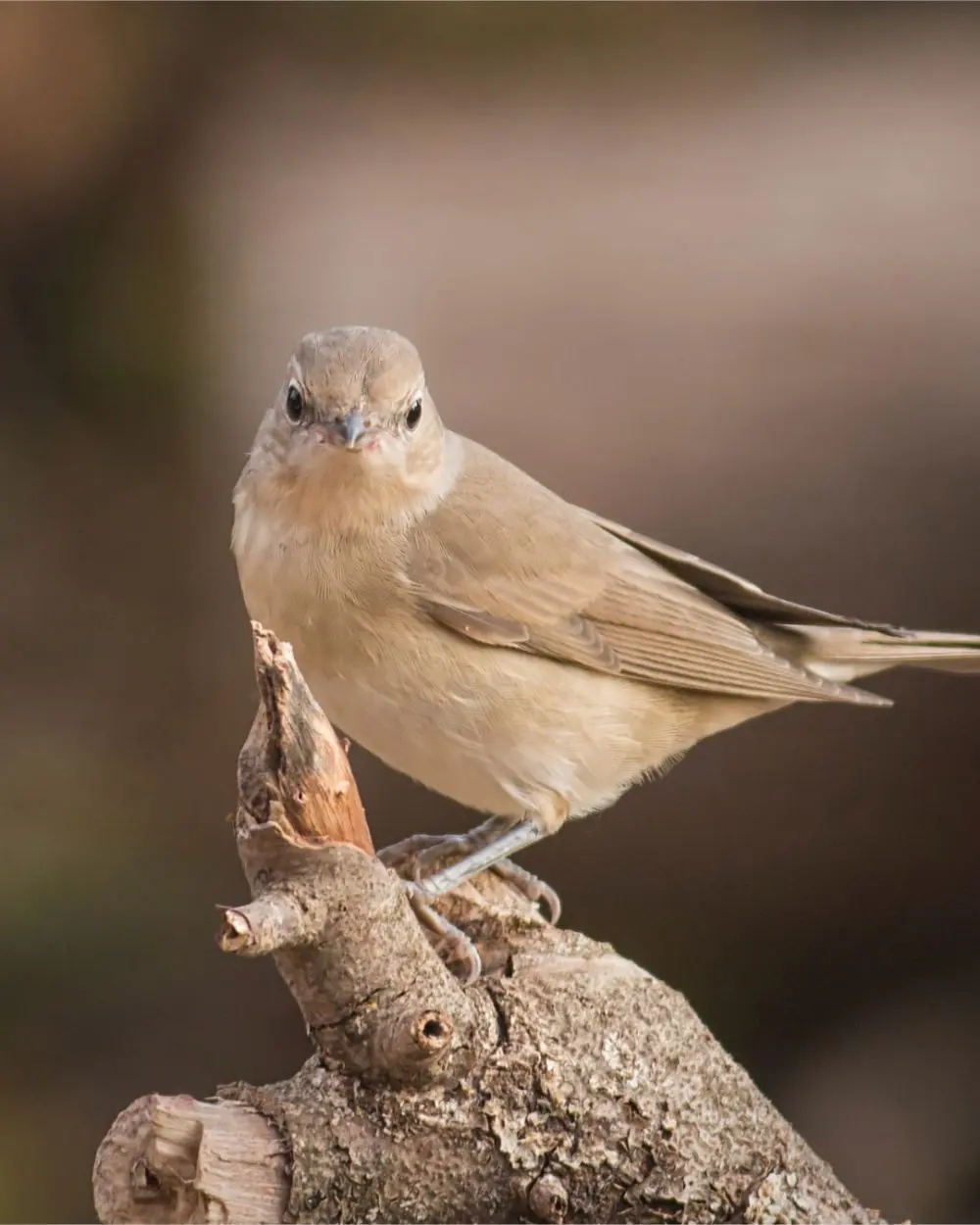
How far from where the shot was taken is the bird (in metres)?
2.86

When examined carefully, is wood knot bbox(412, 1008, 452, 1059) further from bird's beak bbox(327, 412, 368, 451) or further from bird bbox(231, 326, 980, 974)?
bird's beak bbox(327, 412, 368, 451)

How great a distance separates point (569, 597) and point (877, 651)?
710 mm

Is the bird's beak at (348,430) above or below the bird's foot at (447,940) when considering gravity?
above

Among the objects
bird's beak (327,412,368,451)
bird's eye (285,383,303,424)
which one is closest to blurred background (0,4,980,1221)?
bird's eye (285,383,303,424)

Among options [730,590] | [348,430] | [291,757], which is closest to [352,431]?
[348,430]

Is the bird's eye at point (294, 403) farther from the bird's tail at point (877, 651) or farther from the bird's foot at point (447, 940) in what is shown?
the bird's tail at point (877, 651)

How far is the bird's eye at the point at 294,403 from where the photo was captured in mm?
2844

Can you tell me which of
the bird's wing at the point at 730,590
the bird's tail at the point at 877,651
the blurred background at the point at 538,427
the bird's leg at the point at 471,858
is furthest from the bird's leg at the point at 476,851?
the blurred background at the point at 538,427

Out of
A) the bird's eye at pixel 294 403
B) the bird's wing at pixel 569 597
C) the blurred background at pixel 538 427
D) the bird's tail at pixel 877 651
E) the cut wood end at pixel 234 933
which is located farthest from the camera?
the blurred background at pixel 538 427

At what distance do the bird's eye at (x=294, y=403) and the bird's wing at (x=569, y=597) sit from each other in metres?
0.34

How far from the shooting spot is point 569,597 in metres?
3.19

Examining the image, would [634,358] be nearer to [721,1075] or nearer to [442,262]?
[442,262]

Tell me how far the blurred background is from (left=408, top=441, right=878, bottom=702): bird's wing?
143cm

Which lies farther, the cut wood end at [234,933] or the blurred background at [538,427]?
the blurred background at [538,427]
